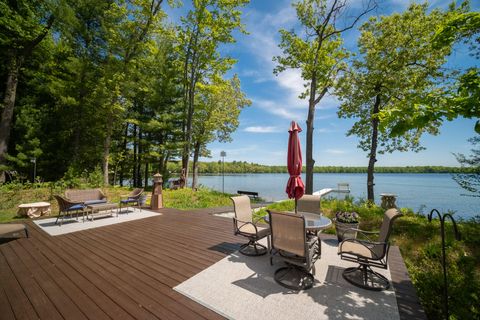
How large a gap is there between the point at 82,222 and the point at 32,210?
240 centimetres

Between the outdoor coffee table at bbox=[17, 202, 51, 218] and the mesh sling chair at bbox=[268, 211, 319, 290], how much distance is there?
341 inches

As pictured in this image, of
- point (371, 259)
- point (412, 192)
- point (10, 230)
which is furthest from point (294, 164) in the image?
point (412, 192)

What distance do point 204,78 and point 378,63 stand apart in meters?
11.8

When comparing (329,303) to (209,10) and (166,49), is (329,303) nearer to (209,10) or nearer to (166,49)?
(209,10)

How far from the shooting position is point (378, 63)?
34.4 ft

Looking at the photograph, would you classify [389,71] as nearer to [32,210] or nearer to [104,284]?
[104,284]

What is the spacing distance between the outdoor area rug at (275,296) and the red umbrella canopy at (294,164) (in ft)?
4.92

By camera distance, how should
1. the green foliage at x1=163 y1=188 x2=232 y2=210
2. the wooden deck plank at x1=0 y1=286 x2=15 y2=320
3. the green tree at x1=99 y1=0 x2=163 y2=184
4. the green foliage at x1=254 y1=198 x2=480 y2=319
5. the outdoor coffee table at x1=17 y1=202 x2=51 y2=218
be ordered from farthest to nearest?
the green tree at x1=99 y1=0 x2=163 y2=184 → the green foliage at x1=163 y1=188 x2=232 y2=210 → the outdoor coffee table at x1=17 y1=202 x2=51 y2=218 → the green foliage at x1=254 y1=198 x2=480 y2=319 → the wooden deck plank at x1=0 y1=286 x2=15 y2=320

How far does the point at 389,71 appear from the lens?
10328mm

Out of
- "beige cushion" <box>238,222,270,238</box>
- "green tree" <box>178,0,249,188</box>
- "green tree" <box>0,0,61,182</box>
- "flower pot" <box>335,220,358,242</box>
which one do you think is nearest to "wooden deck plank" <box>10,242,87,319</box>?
"beige cushion" <box>238,222,270,238</box>

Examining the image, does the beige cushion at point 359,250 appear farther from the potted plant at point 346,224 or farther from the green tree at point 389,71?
the green tree at point 389,71

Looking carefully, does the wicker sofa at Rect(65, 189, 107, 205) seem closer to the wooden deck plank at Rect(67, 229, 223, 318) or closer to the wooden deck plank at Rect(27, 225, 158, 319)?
the wooden deck plank at Rect(27, 225, 158, 319)

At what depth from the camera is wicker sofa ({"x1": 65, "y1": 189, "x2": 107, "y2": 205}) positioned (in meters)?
6.82

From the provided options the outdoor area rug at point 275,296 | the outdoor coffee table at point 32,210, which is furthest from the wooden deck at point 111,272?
the outdoor coffee table at point 32,210
